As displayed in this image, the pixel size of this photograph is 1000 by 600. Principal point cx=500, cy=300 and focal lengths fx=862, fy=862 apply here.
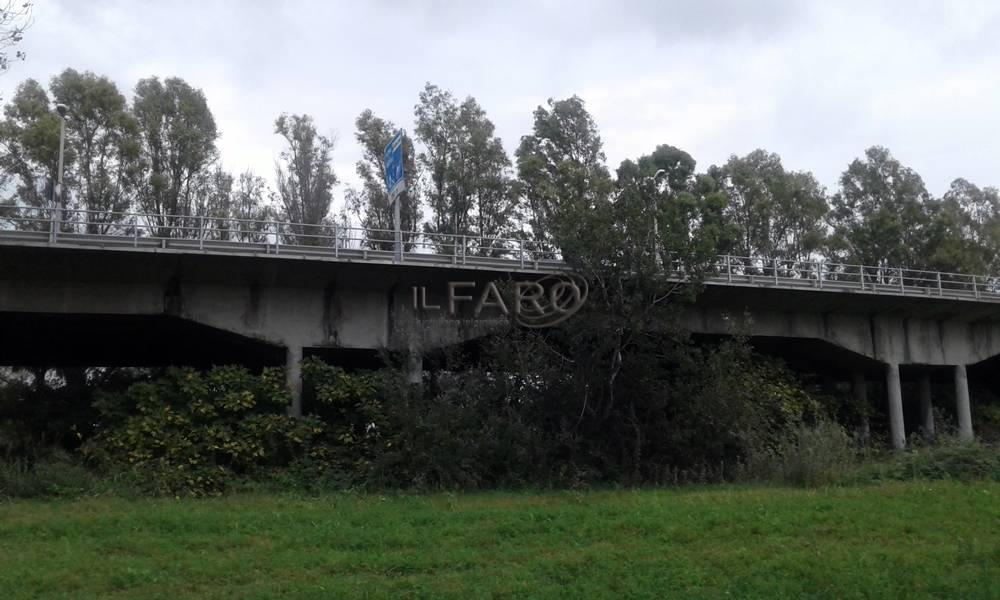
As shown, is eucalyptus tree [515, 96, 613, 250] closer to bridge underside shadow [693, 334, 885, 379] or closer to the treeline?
the treeline

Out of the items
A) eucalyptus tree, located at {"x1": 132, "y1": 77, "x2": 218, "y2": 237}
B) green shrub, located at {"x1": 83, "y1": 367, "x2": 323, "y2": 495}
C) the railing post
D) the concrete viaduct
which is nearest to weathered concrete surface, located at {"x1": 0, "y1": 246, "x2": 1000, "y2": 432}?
the concrete viaduct

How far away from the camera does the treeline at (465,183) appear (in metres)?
40.3

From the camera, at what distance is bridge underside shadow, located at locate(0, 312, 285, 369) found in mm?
25078

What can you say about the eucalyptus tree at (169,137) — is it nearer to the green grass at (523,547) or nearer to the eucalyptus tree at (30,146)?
the eucalyptus tree at (30,146)

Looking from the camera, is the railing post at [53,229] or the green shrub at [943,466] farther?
the railing post at [53,229]

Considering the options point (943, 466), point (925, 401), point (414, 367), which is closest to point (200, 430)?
point (414, 367)

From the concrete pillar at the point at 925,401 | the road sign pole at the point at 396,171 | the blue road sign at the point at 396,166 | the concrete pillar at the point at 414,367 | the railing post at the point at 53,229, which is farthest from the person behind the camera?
the concrete pillar at the point at 925,401

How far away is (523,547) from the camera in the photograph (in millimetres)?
11945

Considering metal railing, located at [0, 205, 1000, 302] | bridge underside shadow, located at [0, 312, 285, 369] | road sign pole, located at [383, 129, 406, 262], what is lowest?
bridge underside shadow, located at [0, 312, 285, 369]

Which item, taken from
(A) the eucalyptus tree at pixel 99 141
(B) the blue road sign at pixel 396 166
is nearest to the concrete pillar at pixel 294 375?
(B) the blue road sign at pixel 396 166

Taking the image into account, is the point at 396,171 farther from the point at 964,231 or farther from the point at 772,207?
the point at 964,231

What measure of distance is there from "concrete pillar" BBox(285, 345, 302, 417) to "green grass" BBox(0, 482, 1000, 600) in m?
7.26

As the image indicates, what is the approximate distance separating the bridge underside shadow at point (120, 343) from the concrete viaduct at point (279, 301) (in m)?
0.06

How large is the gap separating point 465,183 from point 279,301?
24.3 metres
